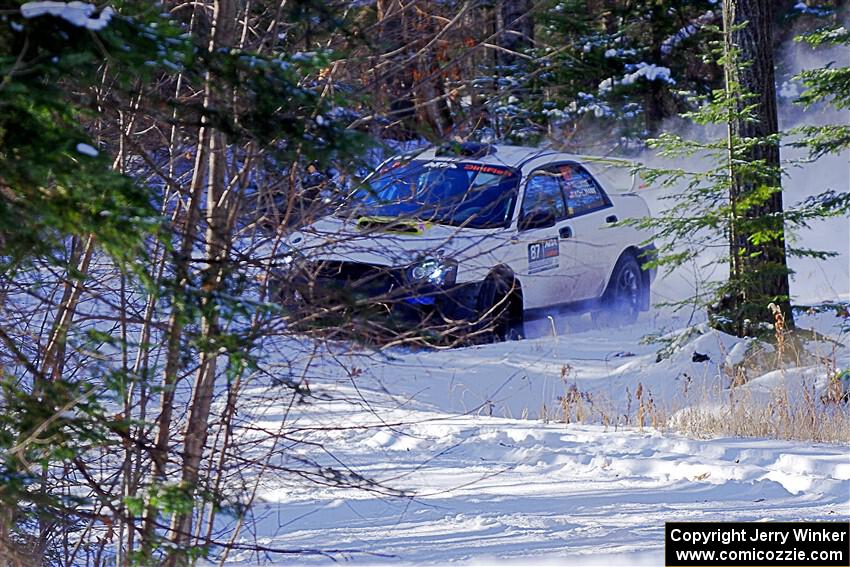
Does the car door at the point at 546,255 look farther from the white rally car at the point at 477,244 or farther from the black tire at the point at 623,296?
the black tire at the point at 623,296

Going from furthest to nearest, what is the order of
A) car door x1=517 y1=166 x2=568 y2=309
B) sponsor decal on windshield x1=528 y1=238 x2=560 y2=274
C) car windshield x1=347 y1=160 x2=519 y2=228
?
car door x1=517 y1=166 x2=568 y2=309, sponsor decal on windshield x1=528 y1=238 x2=560 y2=274, car windshield x1=347 y1=160 x2=519 y2=228

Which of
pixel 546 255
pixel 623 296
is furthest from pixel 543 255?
pixel 623 296

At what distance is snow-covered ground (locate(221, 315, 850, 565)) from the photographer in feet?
16.7

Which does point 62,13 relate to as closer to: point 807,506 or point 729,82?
point 807,506

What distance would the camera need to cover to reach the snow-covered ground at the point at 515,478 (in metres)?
5.09

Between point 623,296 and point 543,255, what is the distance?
2.36 m

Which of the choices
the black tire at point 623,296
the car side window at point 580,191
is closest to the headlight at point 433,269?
the car side window at point 580,191

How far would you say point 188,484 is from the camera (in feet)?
11.5

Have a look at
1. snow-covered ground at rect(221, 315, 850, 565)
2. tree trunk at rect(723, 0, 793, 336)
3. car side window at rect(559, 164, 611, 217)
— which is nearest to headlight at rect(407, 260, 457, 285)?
snow-covered ground at rect(221, 315, 850, 565)

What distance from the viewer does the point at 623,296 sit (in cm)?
1224

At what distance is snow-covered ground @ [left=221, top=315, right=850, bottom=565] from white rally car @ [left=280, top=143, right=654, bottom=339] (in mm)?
404

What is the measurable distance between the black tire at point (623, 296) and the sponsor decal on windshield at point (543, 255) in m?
1.66

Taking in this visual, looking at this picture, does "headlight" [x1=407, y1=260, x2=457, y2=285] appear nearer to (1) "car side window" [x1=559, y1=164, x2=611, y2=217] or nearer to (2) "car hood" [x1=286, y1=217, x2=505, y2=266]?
(2) "car hood" [x1=286, y1=217, x2=505, y2=266]

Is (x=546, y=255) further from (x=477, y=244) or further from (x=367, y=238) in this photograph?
(x=367, y=238)
